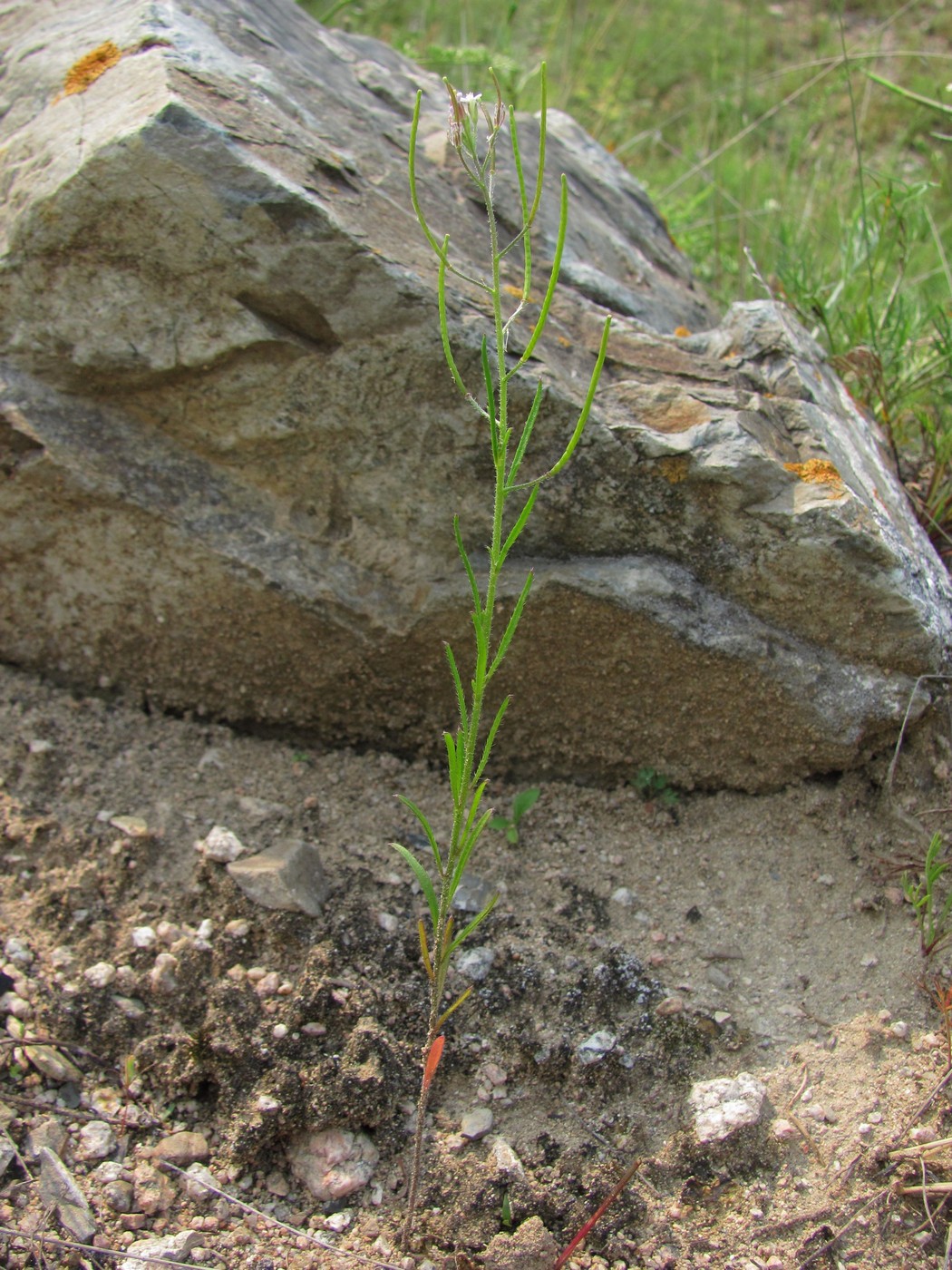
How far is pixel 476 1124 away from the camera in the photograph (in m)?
1.73

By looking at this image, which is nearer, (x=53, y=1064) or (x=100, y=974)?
(x=53, y=1064)

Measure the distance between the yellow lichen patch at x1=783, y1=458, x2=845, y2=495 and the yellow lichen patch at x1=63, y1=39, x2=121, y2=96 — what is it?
157 cm

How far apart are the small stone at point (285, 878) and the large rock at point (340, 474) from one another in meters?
0.38

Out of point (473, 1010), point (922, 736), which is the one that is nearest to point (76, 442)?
point (473, 1010)

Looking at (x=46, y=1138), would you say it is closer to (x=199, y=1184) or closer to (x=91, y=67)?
(x=199, y=1184)

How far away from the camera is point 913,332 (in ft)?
9.64

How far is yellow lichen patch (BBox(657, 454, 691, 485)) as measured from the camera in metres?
2.01

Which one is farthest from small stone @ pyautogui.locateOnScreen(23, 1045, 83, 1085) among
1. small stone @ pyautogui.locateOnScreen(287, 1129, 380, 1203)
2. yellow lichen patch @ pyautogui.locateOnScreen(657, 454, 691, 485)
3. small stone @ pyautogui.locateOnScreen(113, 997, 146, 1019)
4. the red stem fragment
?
yellow lichen patch @ pyautogui.locateOnScreen(657, 454, 691, 485)

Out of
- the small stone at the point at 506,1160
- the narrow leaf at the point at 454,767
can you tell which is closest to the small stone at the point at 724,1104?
the small stone at the point at 506,1160

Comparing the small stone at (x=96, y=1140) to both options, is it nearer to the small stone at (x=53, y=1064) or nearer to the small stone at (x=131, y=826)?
the small stone at (x=53, y=1064)

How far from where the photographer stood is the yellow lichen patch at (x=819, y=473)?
2.05m

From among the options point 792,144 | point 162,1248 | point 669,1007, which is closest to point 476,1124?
point 669,1007

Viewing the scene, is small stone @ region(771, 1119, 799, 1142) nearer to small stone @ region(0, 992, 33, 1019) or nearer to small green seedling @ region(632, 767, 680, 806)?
small green seedling @ region(632, 767, 680, 806)

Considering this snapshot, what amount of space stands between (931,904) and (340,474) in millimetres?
1422
